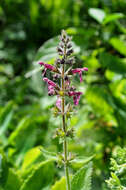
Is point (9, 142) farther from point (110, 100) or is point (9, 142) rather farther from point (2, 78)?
point (2, 78)

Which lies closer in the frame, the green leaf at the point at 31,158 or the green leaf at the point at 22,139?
the green leaf at the point at 31,158

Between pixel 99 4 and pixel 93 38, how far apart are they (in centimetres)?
94

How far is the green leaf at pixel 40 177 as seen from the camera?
1.54m

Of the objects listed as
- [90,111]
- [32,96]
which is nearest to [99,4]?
[32,96]

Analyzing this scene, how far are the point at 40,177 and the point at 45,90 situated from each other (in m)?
1.50

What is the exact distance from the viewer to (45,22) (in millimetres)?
3670

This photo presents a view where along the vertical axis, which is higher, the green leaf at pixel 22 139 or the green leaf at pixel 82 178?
the green leaf at pixel 22 139

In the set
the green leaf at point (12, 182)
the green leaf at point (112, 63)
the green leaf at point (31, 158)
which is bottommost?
the green leaf at point (12, 182)

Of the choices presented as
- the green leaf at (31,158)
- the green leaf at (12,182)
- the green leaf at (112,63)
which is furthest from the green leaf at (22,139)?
the green leaf at (112,63)

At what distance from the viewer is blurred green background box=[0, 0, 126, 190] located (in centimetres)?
208

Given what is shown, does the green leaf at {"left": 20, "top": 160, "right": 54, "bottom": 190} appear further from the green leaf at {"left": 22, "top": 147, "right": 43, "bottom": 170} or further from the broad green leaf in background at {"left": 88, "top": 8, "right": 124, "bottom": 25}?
the broad green leaf in background at {"left": 88, "top": 8, "right": 124, "bottom": 25}

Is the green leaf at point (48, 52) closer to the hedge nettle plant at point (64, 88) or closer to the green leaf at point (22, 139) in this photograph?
the green leaf at point (22, 139)

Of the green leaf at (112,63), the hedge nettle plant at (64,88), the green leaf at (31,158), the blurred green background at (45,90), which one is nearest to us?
the hedge nettle plant at (64,88)

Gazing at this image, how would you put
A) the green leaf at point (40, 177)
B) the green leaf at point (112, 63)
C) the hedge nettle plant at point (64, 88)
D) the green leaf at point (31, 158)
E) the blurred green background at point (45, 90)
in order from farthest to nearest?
1. the green leaf at point (112, 63)
2. the blurred green background at point (45, 90)
3. the green leaf at point (31, 158)
4. the green leaf at point (40, 177)
5. the hedge nettle plant at point (64, 88)
